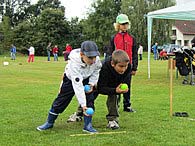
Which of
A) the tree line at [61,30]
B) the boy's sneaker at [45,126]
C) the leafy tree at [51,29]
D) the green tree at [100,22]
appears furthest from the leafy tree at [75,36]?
the boy's sneaker at [45,126]

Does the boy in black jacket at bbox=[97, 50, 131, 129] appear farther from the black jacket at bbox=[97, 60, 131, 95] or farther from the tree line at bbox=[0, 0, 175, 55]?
the tree line at bbox=[0, 0, 175, 55]

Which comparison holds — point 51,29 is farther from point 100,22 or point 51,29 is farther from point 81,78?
point 81,78

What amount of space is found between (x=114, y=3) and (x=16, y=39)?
18069 mm

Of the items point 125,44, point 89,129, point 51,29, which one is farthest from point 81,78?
point 51,29

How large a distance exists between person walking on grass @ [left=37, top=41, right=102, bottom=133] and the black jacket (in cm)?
19

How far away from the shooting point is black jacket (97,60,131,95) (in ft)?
21.5

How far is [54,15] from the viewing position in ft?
233

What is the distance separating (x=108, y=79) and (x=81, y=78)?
0.64 metres

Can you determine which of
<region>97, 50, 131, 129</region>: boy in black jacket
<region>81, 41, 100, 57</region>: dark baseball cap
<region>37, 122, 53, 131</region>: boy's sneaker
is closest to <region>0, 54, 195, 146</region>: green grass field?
<region>37, 122, 53, 131</region>: boy's sneaker

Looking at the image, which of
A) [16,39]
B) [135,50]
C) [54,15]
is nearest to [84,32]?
[54,15]

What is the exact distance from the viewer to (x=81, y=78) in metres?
6.10

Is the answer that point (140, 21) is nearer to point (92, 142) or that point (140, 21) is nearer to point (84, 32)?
point (84, 32)

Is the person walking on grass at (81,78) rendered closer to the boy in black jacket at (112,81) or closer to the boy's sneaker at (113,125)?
the boy in black jacket at (112,81)

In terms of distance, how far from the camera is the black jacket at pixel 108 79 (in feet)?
21.5
